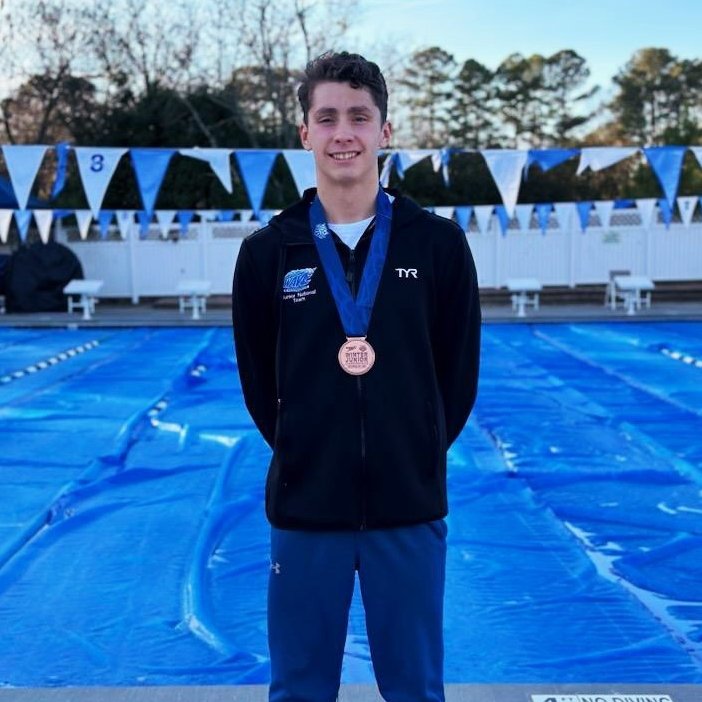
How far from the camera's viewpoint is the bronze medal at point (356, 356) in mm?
1938

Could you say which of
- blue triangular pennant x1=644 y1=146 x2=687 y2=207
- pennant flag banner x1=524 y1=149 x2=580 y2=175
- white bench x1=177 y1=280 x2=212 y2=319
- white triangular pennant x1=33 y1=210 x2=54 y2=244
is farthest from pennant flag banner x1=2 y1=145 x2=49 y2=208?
blue triangular pennant x1=644 y1=146 x2=687 y2=207

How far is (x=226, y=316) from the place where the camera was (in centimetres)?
1661

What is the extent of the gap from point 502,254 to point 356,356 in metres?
17.9

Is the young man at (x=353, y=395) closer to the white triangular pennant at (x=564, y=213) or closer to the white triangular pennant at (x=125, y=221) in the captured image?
the white triangular pennant at (x=125, y=221)

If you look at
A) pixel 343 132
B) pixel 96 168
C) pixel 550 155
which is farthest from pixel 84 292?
pixel 343 132

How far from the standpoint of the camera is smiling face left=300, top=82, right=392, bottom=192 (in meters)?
1.96

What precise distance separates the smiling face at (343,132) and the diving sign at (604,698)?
1.75 metres

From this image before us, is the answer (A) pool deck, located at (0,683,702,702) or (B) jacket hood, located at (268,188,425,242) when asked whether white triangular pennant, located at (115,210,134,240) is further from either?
(B) jacket hood, located at (268,188,425,242)

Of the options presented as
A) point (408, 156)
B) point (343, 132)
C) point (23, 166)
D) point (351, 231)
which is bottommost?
point (351, 231)

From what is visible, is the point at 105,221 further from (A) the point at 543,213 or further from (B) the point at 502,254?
(A) the point at 543,213

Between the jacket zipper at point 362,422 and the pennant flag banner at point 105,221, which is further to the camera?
the pennant flag banner at point 105,221

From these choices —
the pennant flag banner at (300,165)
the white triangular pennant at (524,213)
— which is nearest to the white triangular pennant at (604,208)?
the white triangular pennant at (524,213)

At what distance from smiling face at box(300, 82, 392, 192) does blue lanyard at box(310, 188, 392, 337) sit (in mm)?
96

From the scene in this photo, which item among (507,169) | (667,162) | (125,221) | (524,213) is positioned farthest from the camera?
(125,221)
